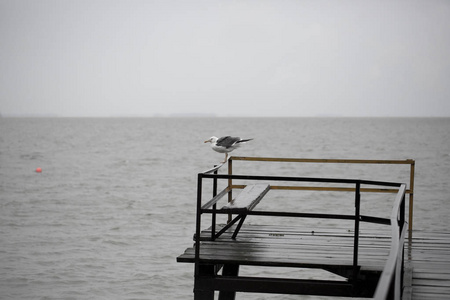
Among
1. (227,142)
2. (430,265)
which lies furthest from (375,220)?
(227,142)

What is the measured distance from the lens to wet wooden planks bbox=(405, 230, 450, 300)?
223 inches

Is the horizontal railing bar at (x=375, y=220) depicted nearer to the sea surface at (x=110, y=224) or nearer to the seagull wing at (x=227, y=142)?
the seagull wing at (x=227, y=142)

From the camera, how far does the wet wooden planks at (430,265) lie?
18.6 feet

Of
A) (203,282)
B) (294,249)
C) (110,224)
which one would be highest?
(294,249)

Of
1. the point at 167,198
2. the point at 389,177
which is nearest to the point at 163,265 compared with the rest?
the point at 167,198

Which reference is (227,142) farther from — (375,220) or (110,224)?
(110,224)

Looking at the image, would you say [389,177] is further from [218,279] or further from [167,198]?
[218,279]

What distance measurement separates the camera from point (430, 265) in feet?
22.0

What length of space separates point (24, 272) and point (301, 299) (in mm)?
5968

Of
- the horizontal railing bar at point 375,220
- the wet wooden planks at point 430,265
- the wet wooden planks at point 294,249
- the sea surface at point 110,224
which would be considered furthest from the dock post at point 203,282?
the sea surface at point 110,224

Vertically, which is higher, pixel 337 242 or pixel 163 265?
pixel 337 242

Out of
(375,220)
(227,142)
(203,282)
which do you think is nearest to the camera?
(375,220)

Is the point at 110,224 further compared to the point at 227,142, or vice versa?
the point at 110,224

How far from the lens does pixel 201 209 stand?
238 inches
